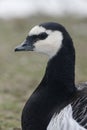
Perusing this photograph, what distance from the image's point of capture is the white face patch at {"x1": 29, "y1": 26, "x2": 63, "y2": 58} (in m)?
6.77

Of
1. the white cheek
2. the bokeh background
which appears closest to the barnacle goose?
the white cheek

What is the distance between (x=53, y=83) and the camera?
22.8ft

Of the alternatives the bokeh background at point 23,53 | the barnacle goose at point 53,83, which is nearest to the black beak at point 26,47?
the barnacle goose at point 53,83

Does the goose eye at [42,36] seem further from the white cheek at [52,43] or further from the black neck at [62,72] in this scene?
the black neck at [62,72]

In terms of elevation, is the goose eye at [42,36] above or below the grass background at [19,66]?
below

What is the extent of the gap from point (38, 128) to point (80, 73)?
6.28 m

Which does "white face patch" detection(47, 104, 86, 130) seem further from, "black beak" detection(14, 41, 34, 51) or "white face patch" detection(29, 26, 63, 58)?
"black beak" detection(14, 41, 34, 51)

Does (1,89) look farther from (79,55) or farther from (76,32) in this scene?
(76,32)

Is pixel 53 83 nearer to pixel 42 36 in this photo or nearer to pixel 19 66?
pixel 42 36

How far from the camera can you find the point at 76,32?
60.5 feet

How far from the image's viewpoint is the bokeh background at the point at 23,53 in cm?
→ 1029

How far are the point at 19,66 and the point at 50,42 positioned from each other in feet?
22.8

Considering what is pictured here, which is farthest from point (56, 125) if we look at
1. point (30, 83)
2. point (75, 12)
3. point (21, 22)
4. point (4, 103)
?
point (75, 12)

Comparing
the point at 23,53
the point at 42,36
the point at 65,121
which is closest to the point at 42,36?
the point at 42,36
